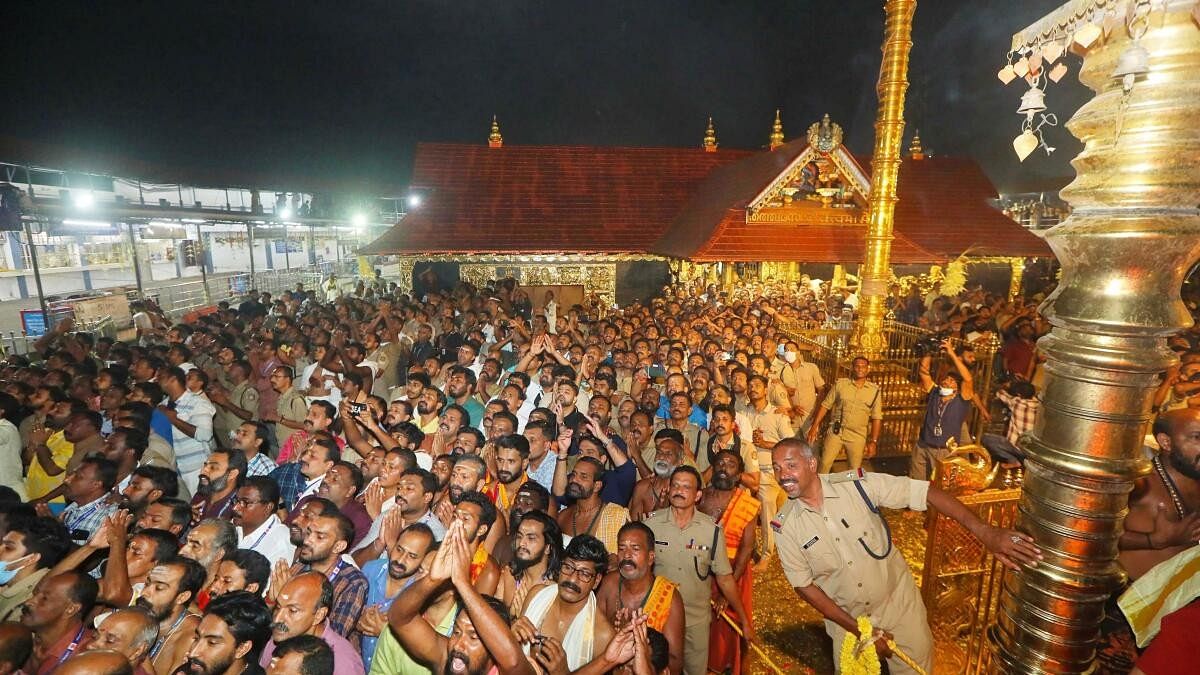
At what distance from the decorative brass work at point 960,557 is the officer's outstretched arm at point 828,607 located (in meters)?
0.78

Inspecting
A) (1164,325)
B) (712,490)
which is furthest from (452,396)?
(1164,325)

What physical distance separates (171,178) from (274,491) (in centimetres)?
1689

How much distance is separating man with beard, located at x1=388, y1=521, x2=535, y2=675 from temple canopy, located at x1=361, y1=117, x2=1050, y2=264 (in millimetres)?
12682

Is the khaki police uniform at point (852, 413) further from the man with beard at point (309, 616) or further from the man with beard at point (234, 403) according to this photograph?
the man with beard at point (234, 403)

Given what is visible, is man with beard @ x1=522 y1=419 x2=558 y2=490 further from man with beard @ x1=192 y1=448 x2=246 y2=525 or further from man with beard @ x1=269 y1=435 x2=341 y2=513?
man with beard @ x1=192 y1=448 x2=246 y2=525

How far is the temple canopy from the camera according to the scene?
15062 mm

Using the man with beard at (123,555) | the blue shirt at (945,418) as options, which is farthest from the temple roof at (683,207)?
the man with beard at (123,555)

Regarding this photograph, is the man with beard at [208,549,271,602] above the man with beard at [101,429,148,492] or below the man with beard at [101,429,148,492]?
Result: below

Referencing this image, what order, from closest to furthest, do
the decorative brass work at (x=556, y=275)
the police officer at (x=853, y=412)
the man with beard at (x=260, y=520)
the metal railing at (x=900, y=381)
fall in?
the man with beard at (x=260, y=520)
the police officer at (x=853, y=412)
the metal railing at (x=900, y=381)
the decorative brass work at (x=556, y=275)

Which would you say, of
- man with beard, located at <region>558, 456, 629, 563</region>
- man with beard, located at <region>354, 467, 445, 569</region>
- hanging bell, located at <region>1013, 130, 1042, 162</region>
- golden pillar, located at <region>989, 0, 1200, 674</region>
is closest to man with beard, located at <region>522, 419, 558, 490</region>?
man with beard, located at <region>558, 456, 629, 563</region>

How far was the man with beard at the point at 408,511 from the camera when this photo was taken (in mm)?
3973

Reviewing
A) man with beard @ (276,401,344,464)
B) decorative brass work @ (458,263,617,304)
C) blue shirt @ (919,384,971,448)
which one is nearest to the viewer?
man with beard @ (276,401,344,464)

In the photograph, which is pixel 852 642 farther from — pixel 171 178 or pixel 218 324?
pixel 171 178

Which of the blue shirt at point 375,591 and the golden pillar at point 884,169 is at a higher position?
the golden pillar at point 884,169
